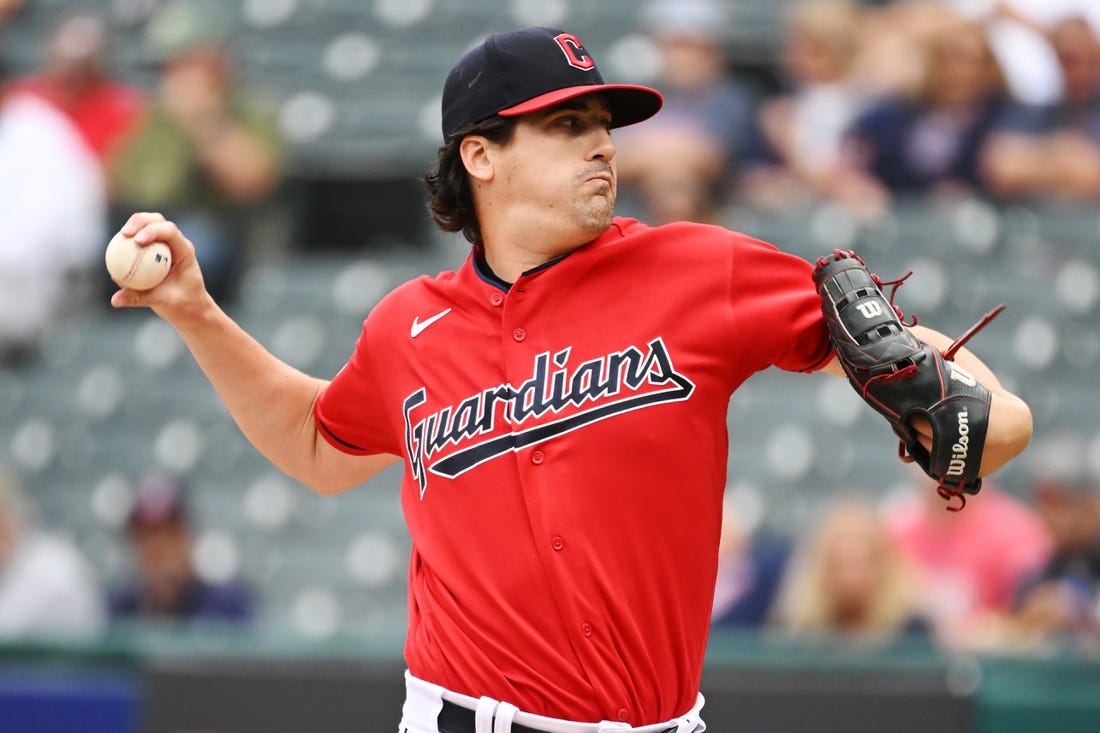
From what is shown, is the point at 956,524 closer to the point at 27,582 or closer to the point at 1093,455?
the point at 1093,455

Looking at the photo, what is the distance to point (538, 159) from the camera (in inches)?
121

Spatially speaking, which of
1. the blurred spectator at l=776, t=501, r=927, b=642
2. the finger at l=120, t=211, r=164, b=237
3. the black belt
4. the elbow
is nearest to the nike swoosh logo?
the finger at l=120, t=211, r=164, b=237

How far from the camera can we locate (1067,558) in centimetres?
601

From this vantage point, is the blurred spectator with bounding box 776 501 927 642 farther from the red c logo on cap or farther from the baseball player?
the red c logo on cap

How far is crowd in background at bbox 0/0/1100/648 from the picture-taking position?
21.7 ft

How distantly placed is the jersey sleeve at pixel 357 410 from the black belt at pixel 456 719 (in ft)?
1.99

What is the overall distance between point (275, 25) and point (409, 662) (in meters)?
7.88

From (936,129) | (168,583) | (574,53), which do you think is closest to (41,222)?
(168,583)

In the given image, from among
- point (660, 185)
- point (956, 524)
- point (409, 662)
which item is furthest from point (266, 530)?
point (409, 662)

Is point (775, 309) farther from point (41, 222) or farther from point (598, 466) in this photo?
point (41, 222)

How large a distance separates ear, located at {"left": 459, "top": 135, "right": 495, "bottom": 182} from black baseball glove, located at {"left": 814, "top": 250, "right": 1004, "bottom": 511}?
0.69m

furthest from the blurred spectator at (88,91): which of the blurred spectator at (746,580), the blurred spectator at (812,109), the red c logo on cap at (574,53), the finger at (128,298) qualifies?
the red c logo on cap at (574,53)

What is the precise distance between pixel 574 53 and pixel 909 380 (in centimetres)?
86

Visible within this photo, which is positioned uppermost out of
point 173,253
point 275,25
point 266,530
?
point 275,25
